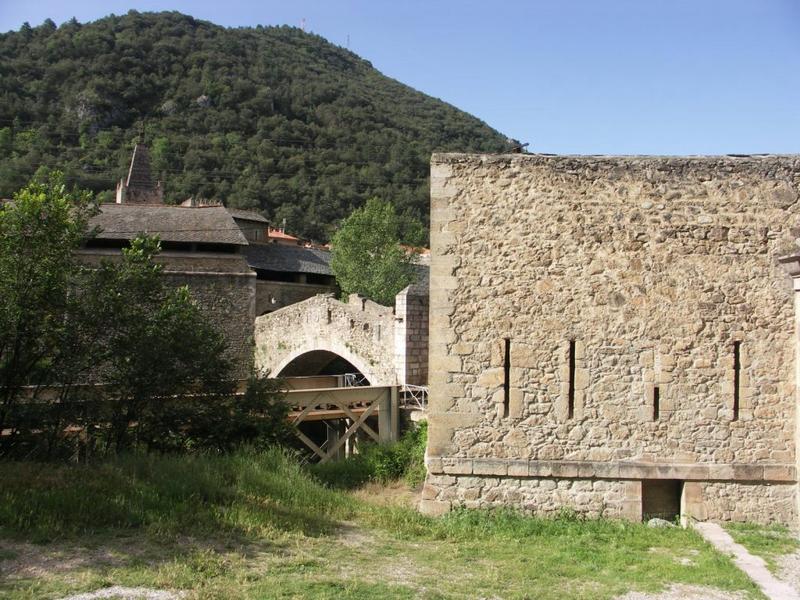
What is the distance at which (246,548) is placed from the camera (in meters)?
7.04

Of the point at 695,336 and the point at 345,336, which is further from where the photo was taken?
the point at 345,336

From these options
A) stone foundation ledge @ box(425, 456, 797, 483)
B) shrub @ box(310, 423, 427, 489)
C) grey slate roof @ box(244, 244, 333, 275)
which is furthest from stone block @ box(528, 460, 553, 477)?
grey slate roof @ box(244, 244, 333, 275)

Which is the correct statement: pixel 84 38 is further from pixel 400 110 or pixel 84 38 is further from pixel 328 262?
pixel 328 262

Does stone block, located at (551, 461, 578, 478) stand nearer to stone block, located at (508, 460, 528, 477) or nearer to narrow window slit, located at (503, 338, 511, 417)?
stone block, located at (508, 460, 528, 477)

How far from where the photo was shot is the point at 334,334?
70.4 ft

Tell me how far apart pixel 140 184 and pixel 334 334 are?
3188 cm

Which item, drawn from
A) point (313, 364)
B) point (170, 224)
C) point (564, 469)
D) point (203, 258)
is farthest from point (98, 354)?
point (170, 224)

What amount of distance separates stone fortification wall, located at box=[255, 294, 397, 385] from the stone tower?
25.7 metres

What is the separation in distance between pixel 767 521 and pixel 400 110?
327ft

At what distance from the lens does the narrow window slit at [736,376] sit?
29.3 ft

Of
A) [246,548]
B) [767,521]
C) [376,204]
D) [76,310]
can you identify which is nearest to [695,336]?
[767,521]

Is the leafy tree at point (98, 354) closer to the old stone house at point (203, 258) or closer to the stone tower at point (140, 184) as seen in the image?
the old stone house at point (203, 258)

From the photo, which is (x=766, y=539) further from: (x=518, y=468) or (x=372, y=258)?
(x=372, y=258)

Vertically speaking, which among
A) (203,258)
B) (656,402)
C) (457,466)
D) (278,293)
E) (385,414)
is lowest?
(385,414)
